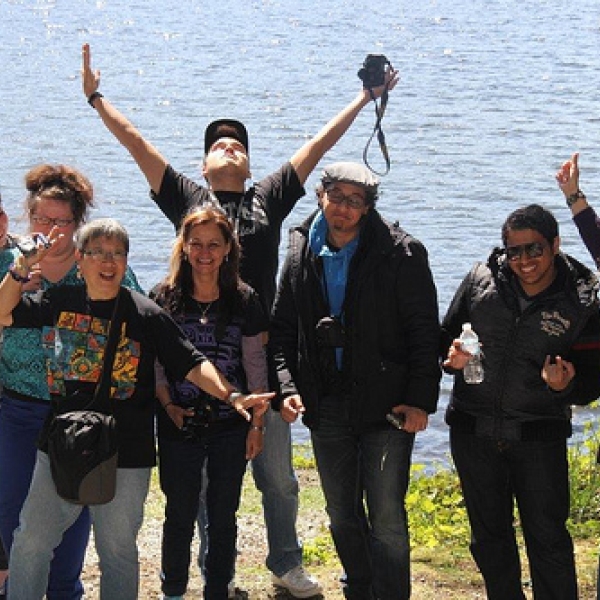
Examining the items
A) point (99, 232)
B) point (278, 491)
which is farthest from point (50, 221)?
point (278, 491)

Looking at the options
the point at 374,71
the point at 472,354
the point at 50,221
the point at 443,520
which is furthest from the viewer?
the point at 443,520

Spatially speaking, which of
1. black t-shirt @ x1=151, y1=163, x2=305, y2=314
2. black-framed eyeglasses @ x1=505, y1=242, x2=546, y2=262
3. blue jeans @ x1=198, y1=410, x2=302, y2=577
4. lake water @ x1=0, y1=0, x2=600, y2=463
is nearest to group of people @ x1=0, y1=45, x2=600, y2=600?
black-framed eyeglasses @ x1=505, y1=242, x2=546, y2=262

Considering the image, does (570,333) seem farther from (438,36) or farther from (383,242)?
(438,36)

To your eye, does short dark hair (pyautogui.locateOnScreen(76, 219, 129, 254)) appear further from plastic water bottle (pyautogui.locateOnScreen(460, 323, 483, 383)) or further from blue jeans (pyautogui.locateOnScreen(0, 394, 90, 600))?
plastic water bottle (pyautogui.locateOnScreen(460, 323, 483, 383))

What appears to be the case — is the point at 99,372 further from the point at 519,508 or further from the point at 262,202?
the point at 519,508

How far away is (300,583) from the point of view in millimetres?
7062

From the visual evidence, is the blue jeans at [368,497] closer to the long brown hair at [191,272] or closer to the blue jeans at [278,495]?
the blue jeans at [278,495]

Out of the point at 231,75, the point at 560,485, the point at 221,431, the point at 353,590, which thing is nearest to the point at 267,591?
the point at 353,590

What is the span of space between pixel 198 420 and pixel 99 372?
533mm

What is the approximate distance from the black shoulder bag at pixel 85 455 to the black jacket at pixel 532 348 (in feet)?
4.81

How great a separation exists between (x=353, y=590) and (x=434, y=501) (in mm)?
2026

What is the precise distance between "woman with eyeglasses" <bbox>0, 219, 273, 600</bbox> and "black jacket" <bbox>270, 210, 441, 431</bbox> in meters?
0.45

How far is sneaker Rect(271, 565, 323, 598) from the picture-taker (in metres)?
7.06

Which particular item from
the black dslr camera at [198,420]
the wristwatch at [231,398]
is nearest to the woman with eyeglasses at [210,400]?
the black dslr camera at [198,420]
